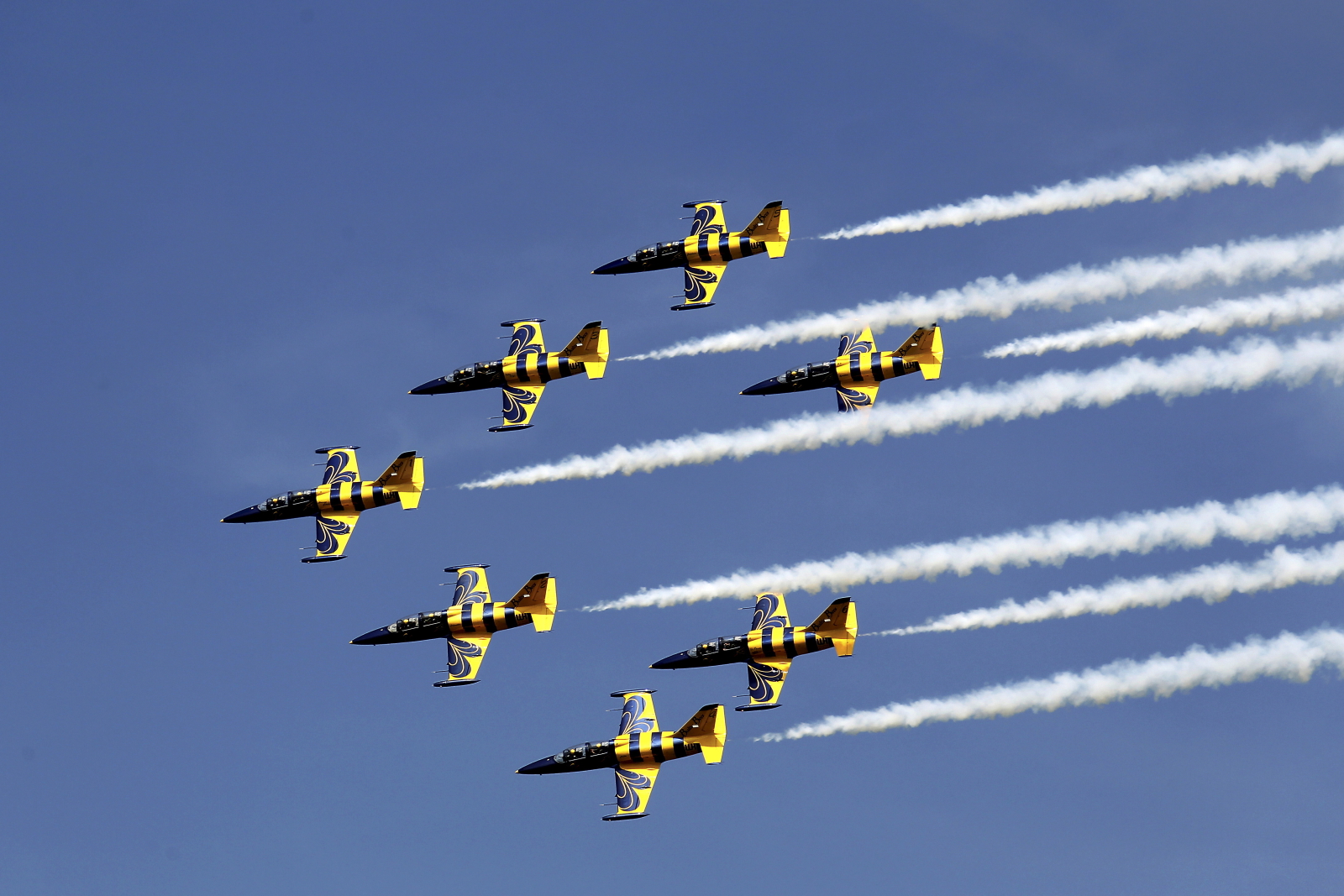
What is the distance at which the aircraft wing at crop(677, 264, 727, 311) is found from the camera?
11038 cm

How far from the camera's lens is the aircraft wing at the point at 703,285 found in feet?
362

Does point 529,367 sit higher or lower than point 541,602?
higher

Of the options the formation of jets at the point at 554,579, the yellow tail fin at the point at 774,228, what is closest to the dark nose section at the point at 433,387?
the formation of jets at the point at 554,579

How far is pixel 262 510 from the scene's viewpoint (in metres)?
112

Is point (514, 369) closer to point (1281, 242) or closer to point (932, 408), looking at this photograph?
point (932, 408)

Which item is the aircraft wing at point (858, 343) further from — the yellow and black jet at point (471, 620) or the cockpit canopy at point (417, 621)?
the cockpit canopy at point (417, 621)

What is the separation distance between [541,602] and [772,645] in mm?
12030

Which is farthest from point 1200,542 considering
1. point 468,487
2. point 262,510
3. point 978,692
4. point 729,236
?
point 262,510

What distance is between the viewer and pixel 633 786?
103m

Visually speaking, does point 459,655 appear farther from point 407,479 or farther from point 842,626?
point 842,626


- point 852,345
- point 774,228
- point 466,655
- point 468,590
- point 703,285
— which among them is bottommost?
point 466,655

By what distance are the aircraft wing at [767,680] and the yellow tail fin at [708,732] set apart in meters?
2.78

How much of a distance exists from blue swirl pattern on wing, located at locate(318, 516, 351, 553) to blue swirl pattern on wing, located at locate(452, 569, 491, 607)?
6434 millimetres

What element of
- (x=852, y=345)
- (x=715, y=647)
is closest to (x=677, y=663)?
(x=715, y=647)
